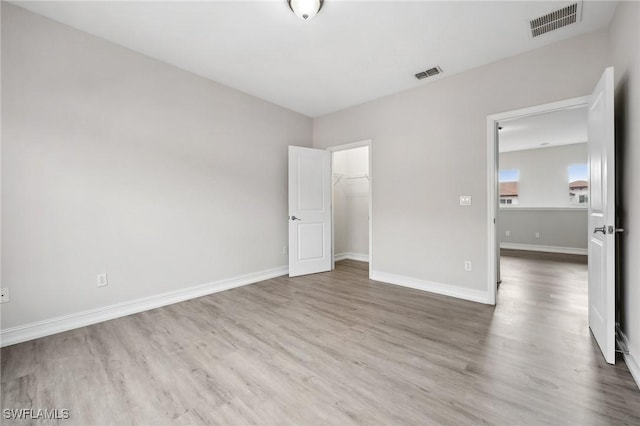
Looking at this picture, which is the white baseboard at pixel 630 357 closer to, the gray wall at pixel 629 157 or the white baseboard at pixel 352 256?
the gray wall at pixel 629 157

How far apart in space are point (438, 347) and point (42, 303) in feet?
11.2

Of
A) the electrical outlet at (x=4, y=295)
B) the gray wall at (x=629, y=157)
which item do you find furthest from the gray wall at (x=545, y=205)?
the electrical outlet at (x=4, y=295)

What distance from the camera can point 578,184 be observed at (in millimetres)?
6418

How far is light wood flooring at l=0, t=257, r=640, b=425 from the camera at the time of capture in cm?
143

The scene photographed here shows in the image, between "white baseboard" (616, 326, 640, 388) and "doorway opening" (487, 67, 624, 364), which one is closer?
"white baseboard" (616, 326, 640, 388)

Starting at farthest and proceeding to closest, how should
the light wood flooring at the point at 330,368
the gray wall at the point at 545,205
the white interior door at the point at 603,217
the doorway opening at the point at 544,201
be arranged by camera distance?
1. the gray wall at the point at 545,205
2. the doorway opening at the point at 544,201
3. the white interior door at the point at 603,217
4. the light wood flooring at the point at 330,368

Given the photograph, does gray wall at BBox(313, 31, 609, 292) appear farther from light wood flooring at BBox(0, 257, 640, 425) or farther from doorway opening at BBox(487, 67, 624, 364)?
light wood flooring at BBox(0, 257, 640, 425)

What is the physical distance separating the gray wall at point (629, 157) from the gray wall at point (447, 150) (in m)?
0.45

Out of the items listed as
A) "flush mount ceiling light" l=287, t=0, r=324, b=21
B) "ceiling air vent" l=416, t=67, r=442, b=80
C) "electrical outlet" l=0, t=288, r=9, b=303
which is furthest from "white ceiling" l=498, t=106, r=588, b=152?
"electrical outlet" l=0, t=288, r=9, b=303

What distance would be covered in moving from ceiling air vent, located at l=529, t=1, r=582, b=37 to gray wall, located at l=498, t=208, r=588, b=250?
5567mm

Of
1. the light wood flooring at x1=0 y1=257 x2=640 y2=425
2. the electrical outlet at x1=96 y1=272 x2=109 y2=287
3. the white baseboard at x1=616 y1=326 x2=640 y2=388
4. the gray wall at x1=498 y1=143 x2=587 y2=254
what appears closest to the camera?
the light wood flooring at x1=0 y1=257 x2=640 y2=425

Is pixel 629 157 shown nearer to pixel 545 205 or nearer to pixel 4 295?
pixel 4 295

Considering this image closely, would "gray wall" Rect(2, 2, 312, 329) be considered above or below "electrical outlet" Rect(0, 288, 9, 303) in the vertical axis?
above

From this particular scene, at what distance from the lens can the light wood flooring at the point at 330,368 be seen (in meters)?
1.43
